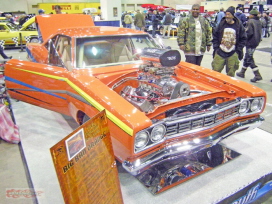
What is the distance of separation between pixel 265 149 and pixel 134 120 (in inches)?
74.6

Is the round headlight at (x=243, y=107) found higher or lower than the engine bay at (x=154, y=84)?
lower

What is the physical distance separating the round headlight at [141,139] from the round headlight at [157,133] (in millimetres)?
65

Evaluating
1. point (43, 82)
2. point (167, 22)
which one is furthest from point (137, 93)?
point (167, 22)

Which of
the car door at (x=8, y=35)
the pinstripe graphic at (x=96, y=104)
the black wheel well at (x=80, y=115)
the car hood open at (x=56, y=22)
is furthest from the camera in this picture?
the car door at (x=8, y=35)

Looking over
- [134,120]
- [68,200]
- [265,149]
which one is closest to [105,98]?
[134,120]

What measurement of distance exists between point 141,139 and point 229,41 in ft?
9.80

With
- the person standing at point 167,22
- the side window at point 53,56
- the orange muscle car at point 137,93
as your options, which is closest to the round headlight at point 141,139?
the orange muscle car at point 137,93

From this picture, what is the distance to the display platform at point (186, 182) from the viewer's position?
7.37 ft

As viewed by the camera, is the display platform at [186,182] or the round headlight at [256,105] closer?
the display platform at [186,182]

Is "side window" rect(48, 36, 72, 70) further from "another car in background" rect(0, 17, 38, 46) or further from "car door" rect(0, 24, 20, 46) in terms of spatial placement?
"car door" rect(0, 24, 20, 46)

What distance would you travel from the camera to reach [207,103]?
2568mm

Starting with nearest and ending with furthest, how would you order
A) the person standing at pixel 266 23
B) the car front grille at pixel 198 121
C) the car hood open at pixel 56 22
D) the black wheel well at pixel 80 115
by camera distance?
the car front grille at pixel 198 121, the black wheel well at pixel 80 115, the car hood open at pixel 56 22, the person standing at pixel 266 23

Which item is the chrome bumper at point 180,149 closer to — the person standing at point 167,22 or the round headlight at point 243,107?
the round headlight at point 243,107

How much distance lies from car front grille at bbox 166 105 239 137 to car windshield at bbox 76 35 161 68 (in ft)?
4.52
